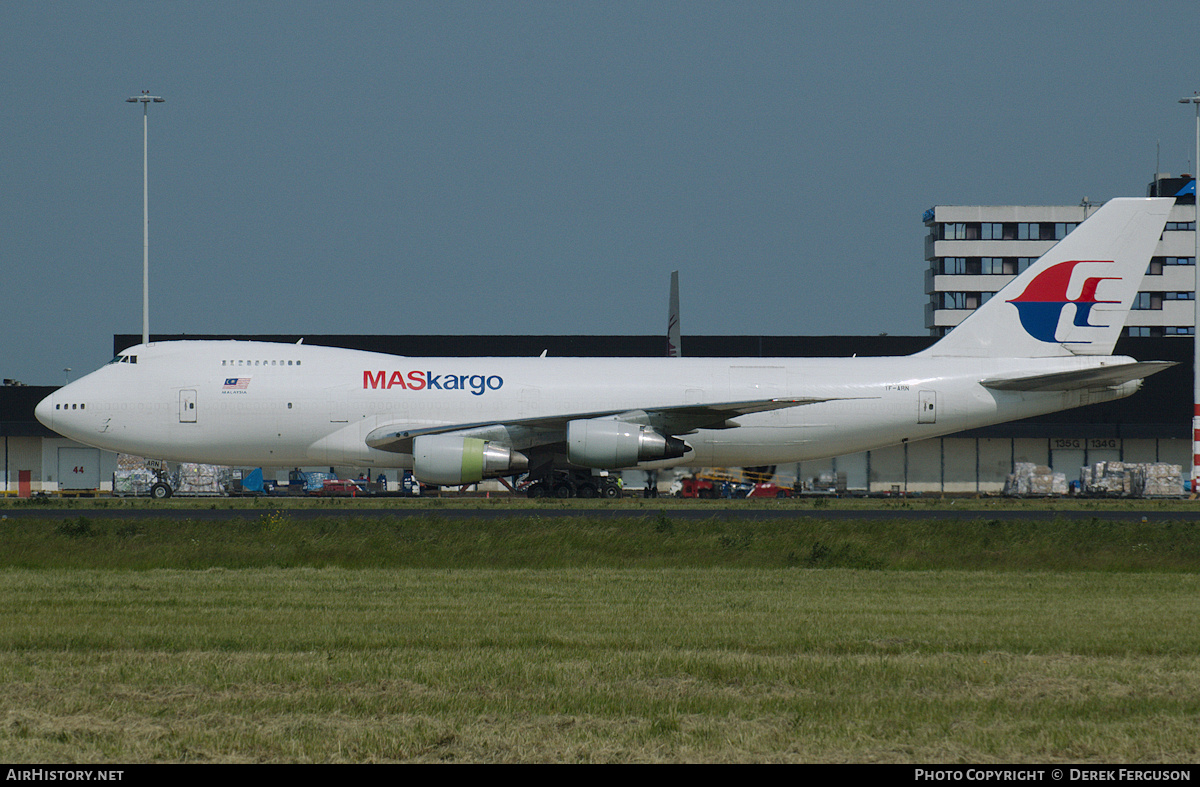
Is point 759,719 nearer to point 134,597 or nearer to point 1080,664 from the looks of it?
point 1080,664

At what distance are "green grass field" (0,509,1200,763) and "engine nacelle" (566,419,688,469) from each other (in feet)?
35.3

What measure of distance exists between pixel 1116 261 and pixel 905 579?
20.8 metres

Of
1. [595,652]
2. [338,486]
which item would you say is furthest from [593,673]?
[338,486]

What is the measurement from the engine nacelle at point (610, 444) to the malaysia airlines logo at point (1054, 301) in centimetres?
1122

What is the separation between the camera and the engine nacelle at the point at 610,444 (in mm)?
29062

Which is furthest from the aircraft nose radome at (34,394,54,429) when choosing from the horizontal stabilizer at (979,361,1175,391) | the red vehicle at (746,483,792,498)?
the horizontal stabilizer at (979,361,1175,391)

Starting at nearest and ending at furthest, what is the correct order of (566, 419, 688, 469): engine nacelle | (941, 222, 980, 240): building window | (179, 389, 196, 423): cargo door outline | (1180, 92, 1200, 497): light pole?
1. (566, 419, 688, 469): engine nacelle
2. (179, 389, 196, 423): cargo door outline
3. (1180, 92, 1200, 497): light pole
4. (941, 222, 980, 240): building window

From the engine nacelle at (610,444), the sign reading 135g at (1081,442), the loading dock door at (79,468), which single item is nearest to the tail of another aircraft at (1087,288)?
the engine nacelle at (610,444)

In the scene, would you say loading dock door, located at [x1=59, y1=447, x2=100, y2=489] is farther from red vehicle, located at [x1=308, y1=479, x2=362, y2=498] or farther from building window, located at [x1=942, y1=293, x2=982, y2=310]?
building window, located at [x1=942, y1=293, x2=982, y2=310]

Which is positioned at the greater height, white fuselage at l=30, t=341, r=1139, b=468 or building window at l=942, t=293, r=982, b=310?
building window at l=942, t=293, r=982, b=310

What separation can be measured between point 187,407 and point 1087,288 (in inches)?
953

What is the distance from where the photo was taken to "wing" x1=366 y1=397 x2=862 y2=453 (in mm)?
29719

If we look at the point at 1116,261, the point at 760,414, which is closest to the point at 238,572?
the point at 760,414

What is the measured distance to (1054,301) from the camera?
107 ft
